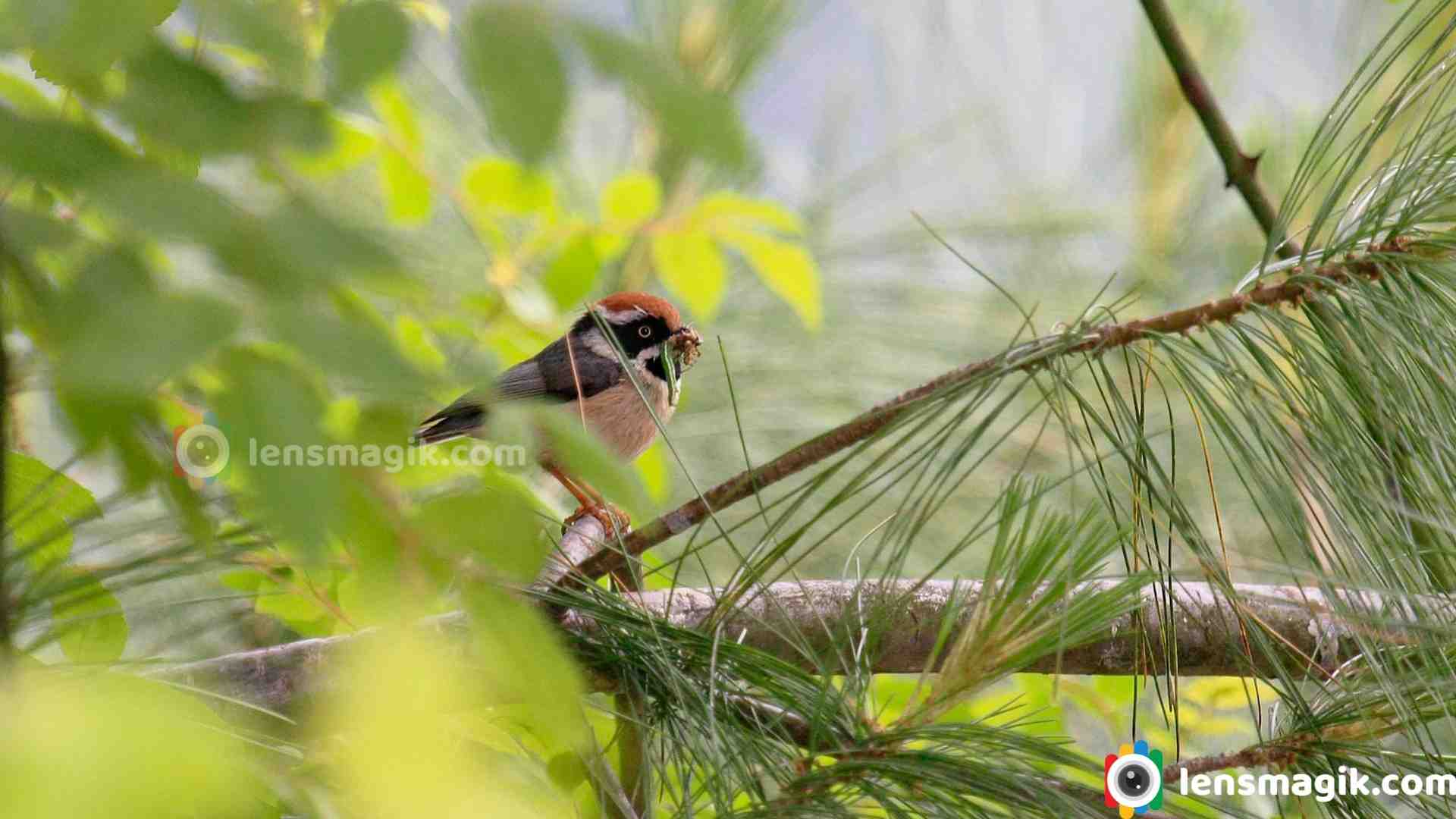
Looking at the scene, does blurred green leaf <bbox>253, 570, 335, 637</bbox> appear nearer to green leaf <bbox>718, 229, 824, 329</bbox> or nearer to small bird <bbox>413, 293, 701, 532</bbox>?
small bird <bbox>413, 293, 701, 532</bbox>

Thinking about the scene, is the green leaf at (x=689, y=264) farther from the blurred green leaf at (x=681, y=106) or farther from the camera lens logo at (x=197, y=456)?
the blurred green leaf at (x=681, y=106)

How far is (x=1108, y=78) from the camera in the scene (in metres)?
3.32

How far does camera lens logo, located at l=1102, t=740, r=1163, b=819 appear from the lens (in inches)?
35.8

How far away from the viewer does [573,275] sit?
1.60 meters

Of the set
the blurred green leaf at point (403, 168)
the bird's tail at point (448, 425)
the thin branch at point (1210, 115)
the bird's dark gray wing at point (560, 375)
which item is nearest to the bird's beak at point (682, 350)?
the bird's dark gray wing at point (560, 375)

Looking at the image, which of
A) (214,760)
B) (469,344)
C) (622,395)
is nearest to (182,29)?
(214,760)

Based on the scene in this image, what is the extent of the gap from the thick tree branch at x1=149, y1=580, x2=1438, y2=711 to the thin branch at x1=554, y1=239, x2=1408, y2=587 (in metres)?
0.11

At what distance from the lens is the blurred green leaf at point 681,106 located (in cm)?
42

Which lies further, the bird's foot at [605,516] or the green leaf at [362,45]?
the bird's foot at [605,516]

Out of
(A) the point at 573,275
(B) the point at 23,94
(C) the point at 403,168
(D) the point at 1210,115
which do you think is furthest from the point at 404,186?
(D) the point at 1210,115

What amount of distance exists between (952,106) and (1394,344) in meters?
2.49

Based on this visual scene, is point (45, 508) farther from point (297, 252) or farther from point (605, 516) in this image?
point (605, 516)

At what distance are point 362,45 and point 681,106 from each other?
0.12m

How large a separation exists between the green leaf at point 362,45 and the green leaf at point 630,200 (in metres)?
1.17
